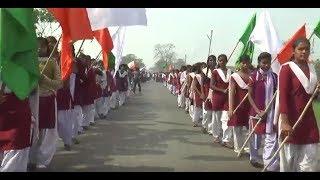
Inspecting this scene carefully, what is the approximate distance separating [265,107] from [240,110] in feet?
3.44

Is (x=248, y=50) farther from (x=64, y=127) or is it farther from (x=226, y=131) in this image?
(x=64, y=127)

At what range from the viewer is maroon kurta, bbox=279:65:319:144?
19.7ft

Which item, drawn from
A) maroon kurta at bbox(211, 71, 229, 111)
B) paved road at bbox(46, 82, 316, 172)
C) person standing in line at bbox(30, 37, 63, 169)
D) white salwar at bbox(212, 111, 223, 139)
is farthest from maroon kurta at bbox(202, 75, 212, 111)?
person standing in line at bbox(30, 37, 63, 169)

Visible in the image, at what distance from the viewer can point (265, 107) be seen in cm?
800

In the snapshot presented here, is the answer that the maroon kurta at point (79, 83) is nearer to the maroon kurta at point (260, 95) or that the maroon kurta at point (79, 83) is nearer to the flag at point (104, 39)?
the flag at point (104, 39)

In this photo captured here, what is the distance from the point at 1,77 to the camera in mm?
5941

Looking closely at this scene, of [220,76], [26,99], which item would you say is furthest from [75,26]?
[220,76]

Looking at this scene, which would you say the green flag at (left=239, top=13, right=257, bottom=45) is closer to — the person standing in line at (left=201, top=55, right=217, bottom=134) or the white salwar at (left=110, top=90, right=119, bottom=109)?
the person standing in line at (left=201, top=55, right=217, bottom=134)

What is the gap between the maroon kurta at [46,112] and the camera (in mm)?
7680

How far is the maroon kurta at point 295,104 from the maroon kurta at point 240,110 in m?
2.88

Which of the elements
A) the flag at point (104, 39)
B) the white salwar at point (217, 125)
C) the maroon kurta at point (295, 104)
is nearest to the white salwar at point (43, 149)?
the flag at point (104, 39)

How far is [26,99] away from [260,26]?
4987 millimetres

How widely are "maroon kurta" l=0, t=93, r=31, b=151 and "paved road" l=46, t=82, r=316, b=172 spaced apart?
1421mm

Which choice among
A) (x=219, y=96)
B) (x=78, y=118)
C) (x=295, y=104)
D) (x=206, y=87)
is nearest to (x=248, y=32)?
(x=219, y=96)
